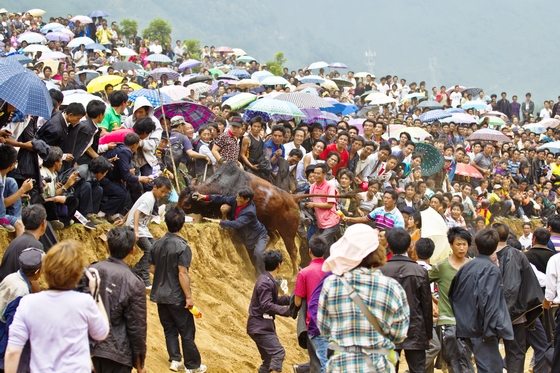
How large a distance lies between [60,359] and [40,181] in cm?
447

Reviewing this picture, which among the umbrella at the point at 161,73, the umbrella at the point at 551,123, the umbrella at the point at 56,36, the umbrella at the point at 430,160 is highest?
the umbrella at the point at 551,123

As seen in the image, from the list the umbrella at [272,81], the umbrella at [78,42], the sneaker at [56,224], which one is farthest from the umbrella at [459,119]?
the sneaker at [56,224]

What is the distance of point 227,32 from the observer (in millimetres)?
93062

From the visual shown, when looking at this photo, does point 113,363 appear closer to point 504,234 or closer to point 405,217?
point 504,234

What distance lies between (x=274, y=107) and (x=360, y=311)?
10.2 meters

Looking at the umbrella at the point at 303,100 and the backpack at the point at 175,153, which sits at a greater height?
the umbrella at the point at 303,100

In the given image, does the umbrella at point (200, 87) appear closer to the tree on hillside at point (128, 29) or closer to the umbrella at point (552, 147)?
the umbrella at point (552, 147)

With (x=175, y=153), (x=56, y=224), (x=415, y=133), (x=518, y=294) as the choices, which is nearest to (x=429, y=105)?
(x=415, y=133)

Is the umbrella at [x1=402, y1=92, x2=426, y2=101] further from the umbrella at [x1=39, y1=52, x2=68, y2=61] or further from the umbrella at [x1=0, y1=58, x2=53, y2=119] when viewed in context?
the umbrella at [x1=0, y1=58, x2=53, y2=119]

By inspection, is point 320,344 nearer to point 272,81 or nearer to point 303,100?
point 303,100

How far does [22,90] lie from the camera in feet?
27.1

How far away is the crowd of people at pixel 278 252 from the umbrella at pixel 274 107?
360 millimetres

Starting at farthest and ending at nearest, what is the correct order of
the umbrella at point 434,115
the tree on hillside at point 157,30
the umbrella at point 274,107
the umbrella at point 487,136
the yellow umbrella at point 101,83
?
the tree on hillside at point 157,30, the umbrella at point 434,115, the umbrella at point 487,136, the yellow umbrella at point 101,83, the umbrella at point 274,107

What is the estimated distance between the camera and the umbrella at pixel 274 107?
50.1ft
